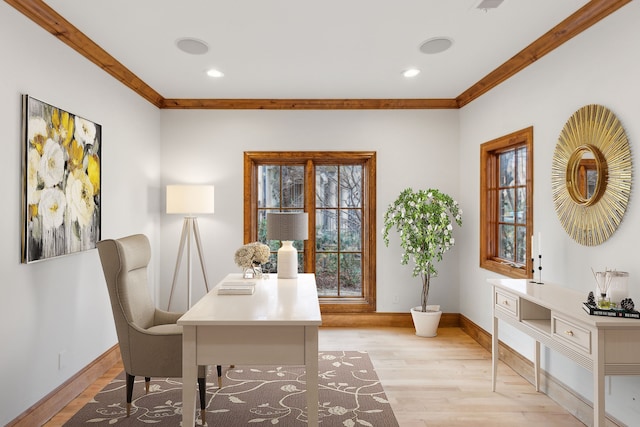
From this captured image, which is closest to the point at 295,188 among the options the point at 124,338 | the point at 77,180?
the point at 77,180

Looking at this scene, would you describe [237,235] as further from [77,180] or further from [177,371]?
[177,371]

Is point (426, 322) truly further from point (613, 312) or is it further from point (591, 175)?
point (613, 312)

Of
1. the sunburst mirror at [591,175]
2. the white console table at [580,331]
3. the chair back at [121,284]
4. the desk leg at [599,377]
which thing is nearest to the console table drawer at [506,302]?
the white console table at [580,331]

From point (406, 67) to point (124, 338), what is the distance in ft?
10.1

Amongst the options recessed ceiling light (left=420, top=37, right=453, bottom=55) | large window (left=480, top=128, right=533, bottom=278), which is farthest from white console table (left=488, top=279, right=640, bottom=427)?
recessed ceiling light (left=420, top=37, right=453, bottom=55)

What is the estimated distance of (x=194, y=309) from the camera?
7.56 ft

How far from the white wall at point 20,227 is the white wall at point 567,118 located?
3467 millimetres

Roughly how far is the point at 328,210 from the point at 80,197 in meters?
2.68

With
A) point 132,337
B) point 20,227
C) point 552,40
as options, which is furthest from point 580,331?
point 20,227

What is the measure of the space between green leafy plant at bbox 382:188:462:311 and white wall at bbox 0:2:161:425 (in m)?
2.72

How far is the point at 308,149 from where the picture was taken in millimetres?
4867

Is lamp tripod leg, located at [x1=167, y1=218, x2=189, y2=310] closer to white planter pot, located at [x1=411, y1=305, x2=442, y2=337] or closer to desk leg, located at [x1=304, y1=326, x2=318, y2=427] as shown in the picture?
white planter pot, located at [x1=411, y1=305, x2=442, y2=337]

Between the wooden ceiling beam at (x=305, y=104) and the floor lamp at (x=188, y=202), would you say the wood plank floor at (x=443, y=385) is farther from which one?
the wooden ceiling beam at (x=305, y=104)

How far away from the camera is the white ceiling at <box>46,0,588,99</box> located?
8.59 feet
